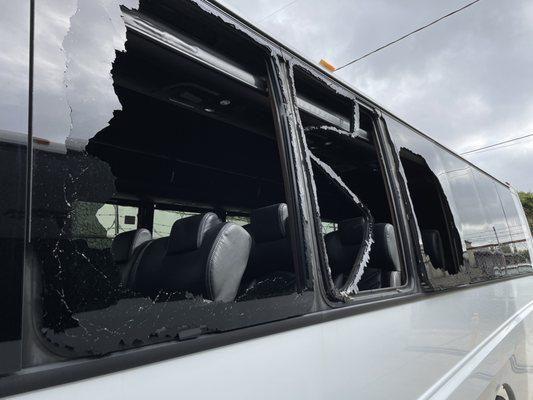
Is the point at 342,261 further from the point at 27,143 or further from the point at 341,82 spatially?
the point at 27,143

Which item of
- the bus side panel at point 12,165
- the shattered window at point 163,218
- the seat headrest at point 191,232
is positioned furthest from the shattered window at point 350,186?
the shattered window at point 163,218

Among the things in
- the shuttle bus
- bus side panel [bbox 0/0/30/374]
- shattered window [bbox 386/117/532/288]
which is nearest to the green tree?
shattered window [bbox 386/117/532/288]

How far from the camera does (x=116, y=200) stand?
1.72 meters

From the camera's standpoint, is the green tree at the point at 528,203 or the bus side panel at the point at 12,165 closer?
the bus side panel at the point at 12,165

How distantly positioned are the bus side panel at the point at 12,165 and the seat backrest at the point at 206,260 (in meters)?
0.65

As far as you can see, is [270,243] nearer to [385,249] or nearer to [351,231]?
[385,249]

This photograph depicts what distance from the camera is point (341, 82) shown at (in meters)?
2.06

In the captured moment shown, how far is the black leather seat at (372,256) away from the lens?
2.41 m

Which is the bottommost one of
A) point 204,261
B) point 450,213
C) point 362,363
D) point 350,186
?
point 362,363

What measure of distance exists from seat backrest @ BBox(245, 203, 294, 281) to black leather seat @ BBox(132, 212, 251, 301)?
236 millimetres

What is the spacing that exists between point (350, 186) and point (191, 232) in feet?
4.01

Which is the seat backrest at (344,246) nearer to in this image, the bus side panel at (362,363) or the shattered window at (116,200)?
the bus side panel at (362,363)

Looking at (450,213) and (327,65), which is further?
(450,213)

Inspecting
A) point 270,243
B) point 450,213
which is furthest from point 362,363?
point 450,213
